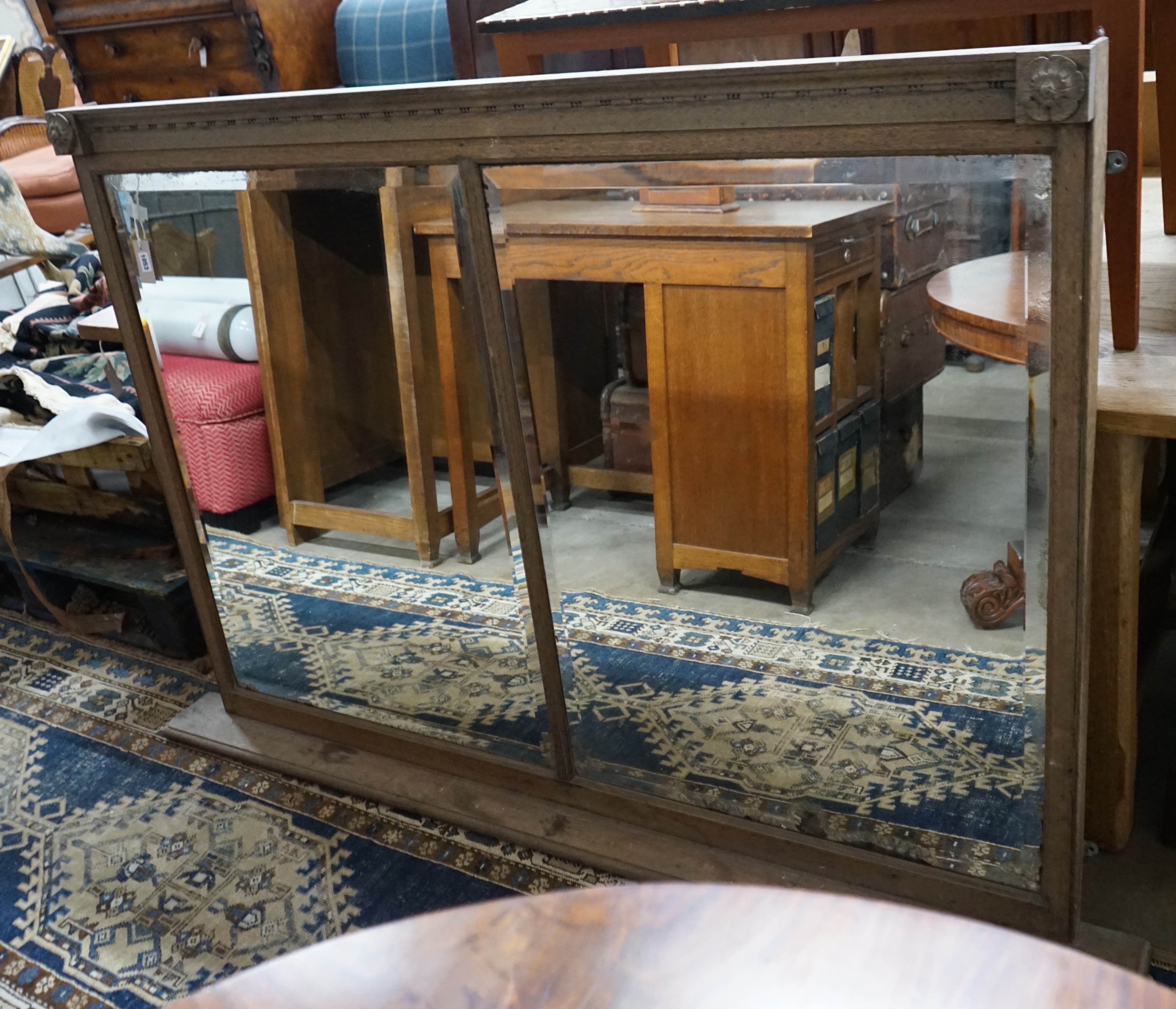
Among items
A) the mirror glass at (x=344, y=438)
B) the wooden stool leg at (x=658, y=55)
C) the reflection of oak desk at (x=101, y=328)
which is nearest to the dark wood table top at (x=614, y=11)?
the wooden stool leg at (x=658, y=55)

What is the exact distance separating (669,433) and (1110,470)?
0.55 meters

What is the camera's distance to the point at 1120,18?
4.15 ft

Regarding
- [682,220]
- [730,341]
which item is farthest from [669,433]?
[682,220]

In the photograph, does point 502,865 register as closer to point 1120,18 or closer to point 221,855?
point 221,855

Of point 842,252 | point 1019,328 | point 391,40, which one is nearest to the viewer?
point 1019,328

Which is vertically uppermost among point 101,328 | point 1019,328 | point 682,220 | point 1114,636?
point 682,220

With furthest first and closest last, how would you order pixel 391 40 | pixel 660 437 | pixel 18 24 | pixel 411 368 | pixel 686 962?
pixel 18 24
pixel 391 40
pixel 411 368
pixel 660 437
pixel 686 962

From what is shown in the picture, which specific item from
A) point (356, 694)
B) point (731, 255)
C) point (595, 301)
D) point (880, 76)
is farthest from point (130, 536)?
point (880, 76)

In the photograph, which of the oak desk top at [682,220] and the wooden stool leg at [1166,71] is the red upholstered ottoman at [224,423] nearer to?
the oak desk top at [682,220]

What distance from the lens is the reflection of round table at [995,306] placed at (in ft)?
3.92

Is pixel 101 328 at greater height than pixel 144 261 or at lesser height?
lesser

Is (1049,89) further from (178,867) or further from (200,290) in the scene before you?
(178,867)

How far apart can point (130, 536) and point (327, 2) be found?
1.26 meters

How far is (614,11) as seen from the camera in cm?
165
